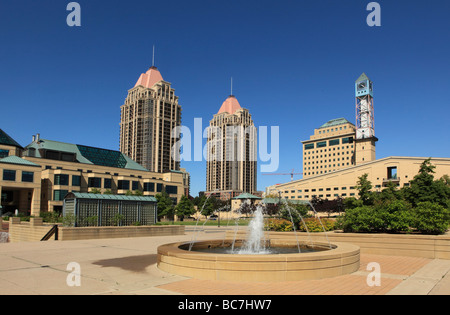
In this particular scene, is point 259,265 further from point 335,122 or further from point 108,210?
point 335,122

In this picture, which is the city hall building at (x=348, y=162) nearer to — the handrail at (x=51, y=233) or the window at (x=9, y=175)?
the handrail at (x=51, y=233)

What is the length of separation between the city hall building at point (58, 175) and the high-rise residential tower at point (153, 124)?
46916mm

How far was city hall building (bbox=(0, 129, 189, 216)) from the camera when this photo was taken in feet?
187

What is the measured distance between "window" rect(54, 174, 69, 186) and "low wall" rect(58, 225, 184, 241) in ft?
149

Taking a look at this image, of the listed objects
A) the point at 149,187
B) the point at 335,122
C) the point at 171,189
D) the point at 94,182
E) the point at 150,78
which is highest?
the point at 150,78

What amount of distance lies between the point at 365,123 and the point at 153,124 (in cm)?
7697

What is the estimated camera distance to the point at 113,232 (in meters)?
22.4

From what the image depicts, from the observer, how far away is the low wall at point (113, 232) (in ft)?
65.7

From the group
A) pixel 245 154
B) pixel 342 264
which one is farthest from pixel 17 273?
pixel 245 154

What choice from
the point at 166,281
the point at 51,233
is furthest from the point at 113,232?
the point at 166,281
